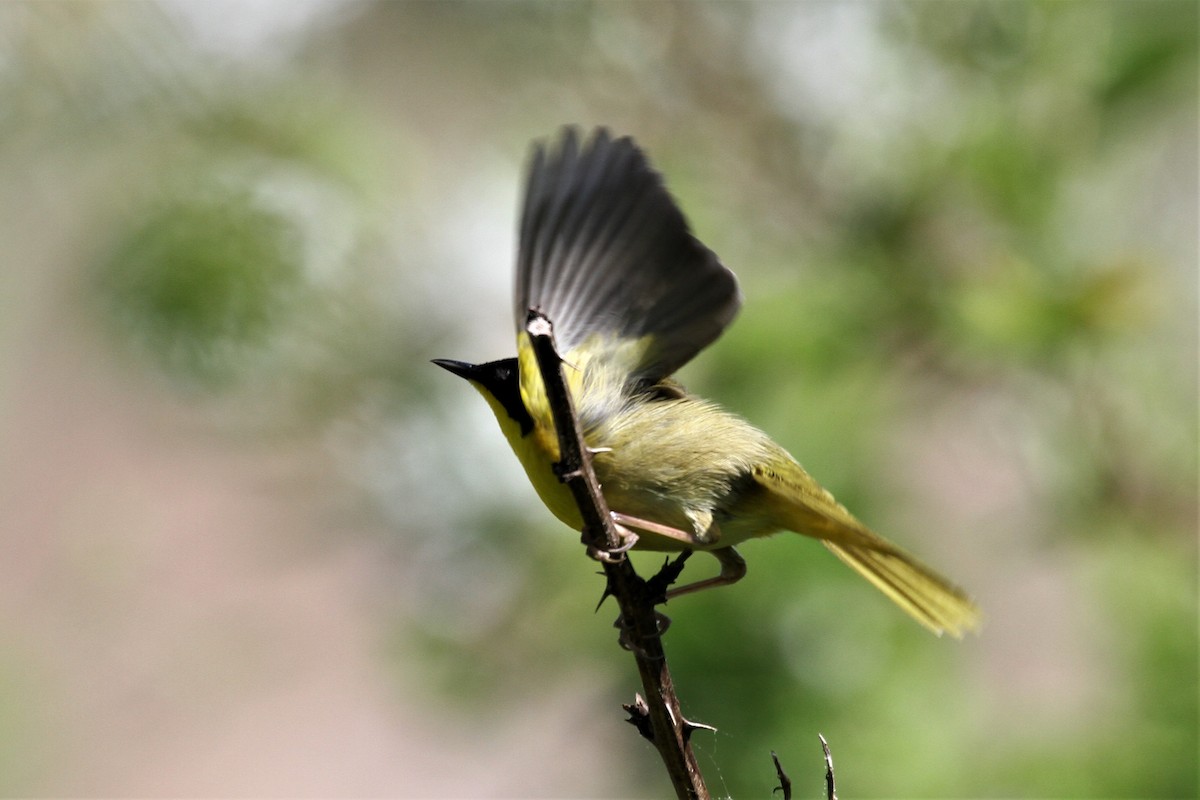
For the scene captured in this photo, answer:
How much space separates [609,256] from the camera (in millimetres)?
1268

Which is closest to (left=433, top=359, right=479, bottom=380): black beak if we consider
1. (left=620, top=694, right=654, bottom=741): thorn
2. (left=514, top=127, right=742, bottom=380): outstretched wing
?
(left=514, top=127, right=742, bottom=380): outstretched wing

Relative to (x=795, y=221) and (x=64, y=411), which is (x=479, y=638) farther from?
(x=64, y=411)

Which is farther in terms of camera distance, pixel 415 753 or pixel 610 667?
pixel 415 753

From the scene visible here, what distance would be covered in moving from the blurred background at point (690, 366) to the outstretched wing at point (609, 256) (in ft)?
2.50

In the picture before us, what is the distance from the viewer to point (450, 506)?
8.27 ft

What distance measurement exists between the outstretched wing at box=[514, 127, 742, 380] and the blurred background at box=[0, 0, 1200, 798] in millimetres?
763

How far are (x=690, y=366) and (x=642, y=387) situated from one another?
0.73m

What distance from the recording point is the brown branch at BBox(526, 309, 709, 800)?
0.98 m

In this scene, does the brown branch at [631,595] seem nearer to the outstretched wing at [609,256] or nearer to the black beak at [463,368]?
the outstretched wing at [609,256]

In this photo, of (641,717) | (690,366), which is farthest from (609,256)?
(690,366)

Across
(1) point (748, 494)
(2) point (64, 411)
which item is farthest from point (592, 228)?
(2) point (64, 411)

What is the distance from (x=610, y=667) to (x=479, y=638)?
362 millimetres

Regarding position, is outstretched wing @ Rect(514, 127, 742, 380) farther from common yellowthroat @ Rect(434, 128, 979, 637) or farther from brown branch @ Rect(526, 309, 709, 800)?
brown branch @ Rect(526, 309, 709, 800)

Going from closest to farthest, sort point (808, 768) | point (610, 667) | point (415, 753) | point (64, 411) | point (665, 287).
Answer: point (665, 287)
point (808, 768)
point (610, 667)
point (415, 753)
point (64, 411)
